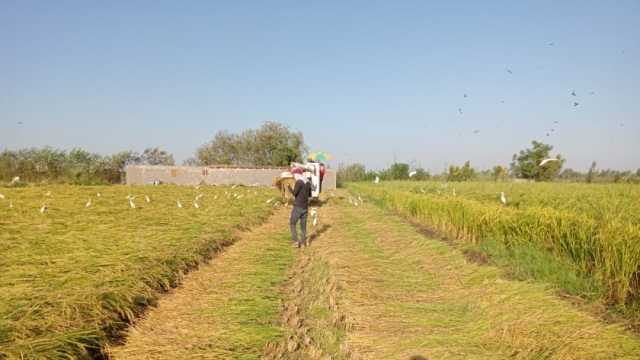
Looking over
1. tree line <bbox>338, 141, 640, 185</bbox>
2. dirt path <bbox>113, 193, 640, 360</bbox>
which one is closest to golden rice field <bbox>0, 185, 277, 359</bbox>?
dirt path <bbox>113, 193, 640, 360</bbox>

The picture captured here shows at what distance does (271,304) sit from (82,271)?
260 centimetres

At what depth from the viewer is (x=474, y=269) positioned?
5883 millimetres

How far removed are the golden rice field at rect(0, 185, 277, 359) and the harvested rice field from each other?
2 cm

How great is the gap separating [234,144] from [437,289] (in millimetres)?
53483

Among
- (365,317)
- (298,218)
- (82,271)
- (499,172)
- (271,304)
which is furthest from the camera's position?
(499,172)

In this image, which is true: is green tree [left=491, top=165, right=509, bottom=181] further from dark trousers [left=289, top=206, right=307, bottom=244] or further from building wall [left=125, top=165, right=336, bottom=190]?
dark trousers [left=289, top=206, right=307, bottom=244]

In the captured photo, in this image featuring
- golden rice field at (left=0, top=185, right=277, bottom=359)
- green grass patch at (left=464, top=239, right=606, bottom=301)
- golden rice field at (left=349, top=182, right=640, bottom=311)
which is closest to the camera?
golden rice field at (left=0, top=185, right=277, bottom=359)

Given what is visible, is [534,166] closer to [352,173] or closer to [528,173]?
[528,173]

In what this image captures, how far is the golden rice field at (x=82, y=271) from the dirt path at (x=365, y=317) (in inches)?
13.5

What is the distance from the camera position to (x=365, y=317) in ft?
13.9

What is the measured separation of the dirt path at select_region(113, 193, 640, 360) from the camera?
133 inches

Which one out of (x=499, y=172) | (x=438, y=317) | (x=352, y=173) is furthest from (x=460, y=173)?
(x=438, y=317)

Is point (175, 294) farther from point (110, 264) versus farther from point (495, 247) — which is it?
point (495, 247)

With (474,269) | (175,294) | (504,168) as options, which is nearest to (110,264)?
(175,294)
